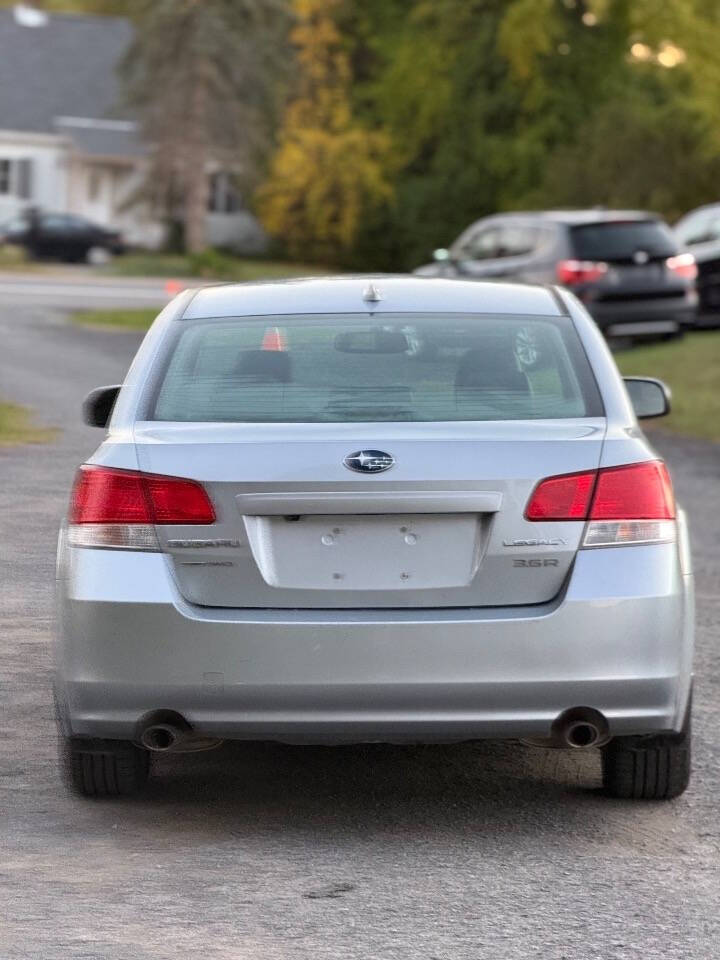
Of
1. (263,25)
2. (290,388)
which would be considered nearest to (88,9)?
(263,25)

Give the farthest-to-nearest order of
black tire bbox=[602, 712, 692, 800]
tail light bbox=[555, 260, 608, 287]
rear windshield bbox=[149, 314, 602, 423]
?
1. tail light bbox=[555, 260, 608, 287]
2. black tire bbox=[602, 712, 692, 800]
3. rear windshield bbox=[149, 314, 602, 423]

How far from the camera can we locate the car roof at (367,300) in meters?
6.24

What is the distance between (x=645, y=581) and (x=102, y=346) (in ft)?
58.5

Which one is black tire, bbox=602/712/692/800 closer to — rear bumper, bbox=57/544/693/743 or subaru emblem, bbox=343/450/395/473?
rear bumper, bbox=57/544/693/743

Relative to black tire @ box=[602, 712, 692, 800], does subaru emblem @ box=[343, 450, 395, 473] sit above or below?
above

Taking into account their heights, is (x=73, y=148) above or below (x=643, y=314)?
below

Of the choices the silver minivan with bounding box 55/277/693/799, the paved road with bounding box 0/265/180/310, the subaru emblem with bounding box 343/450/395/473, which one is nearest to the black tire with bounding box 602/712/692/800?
the silver minivan with bounding box 55/277/693/799

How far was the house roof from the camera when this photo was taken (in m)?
63.9

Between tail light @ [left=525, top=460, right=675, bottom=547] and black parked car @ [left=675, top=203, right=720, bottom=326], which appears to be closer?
tail light @ [left=525, top=460, right=675, bottom=547]

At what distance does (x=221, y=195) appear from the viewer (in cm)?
6544

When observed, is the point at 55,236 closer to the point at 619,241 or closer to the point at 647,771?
the point at 619,241

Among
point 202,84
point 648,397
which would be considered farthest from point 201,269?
point 648,397

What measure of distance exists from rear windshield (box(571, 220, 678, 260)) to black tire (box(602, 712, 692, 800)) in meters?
17.1

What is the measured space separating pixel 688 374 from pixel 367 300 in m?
15.0
